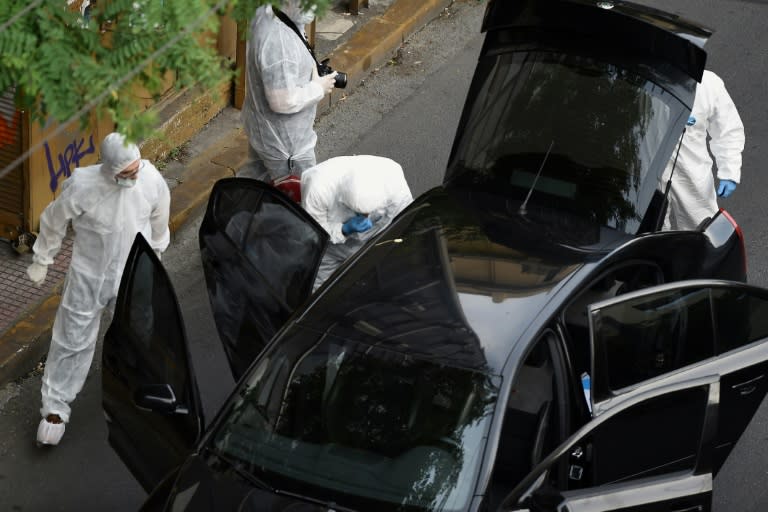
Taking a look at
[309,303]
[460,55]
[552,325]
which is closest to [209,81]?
[309,303]

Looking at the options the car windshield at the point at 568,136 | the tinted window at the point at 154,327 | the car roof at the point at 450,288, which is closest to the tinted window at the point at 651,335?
the car roof at the point at 450,288

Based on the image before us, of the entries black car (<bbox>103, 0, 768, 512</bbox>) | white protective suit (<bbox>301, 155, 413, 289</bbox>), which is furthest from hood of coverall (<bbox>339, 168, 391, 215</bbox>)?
black car (<bbox>103, 0, 768, 512</bbox>)

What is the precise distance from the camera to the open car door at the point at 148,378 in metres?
5.23

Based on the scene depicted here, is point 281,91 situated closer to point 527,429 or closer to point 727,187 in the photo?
point 727,187

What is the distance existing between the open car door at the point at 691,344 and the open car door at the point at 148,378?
1.74 meters

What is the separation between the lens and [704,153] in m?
7.63

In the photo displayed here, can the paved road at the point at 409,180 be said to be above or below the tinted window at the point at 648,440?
below

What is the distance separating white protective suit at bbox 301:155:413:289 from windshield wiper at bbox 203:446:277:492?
173 cm


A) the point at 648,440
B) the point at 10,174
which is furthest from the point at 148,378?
the point at 10,174

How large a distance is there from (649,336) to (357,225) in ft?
5.87

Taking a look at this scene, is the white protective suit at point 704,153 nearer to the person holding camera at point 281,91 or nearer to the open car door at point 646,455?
the person holding camera at point 281,91

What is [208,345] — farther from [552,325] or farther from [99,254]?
[552,325]

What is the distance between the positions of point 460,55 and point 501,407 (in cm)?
634

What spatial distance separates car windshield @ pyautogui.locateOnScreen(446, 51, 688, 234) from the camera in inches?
248
